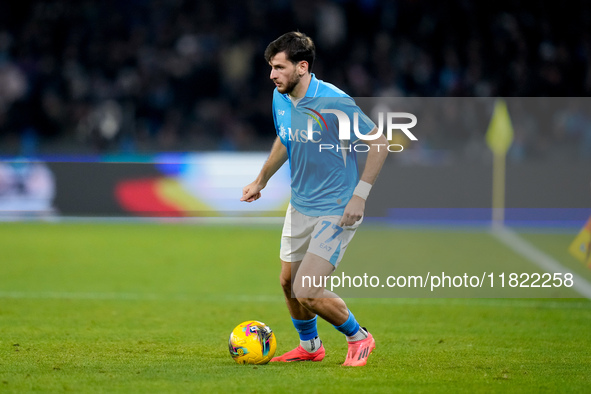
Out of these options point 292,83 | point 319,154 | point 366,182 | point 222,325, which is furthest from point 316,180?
point 222,325

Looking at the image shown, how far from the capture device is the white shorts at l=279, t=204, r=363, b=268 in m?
5.47

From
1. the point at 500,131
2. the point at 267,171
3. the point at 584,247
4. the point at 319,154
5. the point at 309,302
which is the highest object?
the point at 319,154

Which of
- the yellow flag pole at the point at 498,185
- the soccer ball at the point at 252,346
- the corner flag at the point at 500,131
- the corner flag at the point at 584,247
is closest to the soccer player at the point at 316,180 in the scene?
the soccer ball at the point at 252,346

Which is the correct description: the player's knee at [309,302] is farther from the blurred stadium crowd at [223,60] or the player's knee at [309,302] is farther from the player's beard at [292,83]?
the blurred stadium crowd at [223,60]

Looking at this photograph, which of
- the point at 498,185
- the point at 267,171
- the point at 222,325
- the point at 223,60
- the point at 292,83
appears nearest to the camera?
the point at 292,83

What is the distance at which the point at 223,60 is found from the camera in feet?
66.1

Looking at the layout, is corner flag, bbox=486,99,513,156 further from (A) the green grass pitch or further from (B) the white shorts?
(B) the white shorts

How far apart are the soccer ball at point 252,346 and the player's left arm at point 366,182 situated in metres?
1.06

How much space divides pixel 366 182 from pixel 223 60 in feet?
50.2

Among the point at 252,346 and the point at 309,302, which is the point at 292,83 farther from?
the point at 252,346

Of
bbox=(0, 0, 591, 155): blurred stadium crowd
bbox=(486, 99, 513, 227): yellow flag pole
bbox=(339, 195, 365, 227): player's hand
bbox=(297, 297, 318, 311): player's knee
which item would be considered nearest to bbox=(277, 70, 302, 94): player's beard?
bbox=(339, 195, 365, 227): player's hand

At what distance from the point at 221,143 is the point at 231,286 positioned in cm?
910

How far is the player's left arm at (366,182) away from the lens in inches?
209

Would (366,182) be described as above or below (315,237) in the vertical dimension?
above
